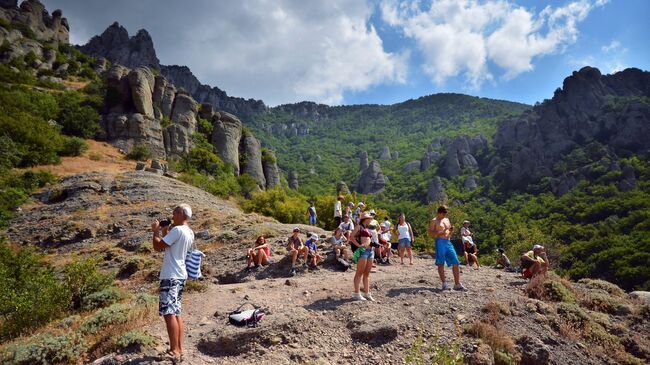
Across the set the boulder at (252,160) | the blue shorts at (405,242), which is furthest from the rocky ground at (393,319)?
the boulder at (252,160)

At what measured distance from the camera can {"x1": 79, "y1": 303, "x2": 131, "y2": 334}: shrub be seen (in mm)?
6016

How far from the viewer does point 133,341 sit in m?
5.19

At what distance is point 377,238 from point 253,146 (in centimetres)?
4322

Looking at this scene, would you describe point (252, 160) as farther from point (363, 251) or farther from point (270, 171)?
point (363, 251)

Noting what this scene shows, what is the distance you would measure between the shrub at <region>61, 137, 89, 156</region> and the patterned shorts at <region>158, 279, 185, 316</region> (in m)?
35.2

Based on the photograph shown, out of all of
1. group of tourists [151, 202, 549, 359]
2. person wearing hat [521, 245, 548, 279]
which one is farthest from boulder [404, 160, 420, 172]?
person wearing hat [521, 245, 548, 279]

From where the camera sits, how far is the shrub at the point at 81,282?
7912 millimetres

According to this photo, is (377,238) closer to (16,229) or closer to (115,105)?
(16,229)

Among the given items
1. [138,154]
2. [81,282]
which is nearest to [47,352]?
[81,282]

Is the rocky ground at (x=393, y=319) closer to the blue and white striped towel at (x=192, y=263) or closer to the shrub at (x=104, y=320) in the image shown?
the shrub at (x=104, y=320)

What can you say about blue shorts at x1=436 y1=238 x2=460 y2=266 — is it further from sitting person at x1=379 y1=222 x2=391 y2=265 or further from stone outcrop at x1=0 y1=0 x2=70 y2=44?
stone outcrop at x1=0 y1=0 x2=70 y2=44

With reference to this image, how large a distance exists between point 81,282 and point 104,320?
8.05ft

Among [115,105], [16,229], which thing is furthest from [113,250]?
[115,105]

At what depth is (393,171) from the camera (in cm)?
10288
